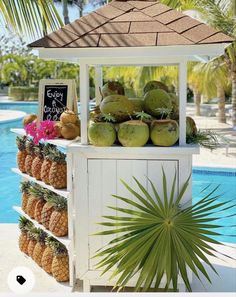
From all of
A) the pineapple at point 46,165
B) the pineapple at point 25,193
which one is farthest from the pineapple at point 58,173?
the pineapple at point 25,193

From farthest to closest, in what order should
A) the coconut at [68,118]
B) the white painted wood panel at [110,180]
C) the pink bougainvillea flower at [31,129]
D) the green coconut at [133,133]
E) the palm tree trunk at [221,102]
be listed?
the palm tree trunk at [221,102], the pink bougainvillea flower at [31,129], the coconut at [68,118], the white painted wood panel at [110,180], the green coconut at [133,133]

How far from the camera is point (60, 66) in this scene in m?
39.4

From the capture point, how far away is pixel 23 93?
3656 cm

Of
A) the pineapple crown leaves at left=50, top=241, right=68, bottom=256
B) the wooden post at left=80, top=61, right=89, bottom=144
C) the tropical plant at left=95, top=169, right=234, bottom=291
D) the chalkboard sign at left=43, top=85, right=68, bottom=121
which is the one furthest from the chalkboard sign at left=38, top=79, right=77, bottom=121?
the tropical plant at left=95, top=169, right=234, bottom=291

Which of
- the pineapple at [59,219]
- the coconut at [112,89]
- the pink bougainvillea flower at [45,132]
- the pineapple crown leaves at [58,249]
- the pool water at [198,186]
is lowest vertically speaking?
the pool water at [198,186]

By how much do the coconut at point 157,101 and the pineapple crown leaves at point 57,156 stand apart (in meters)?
0.88

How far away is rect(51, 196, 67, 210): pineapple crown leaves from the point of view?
3.97 m

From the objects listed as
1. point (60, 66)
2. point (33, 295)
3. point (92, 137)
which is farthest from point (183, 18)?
point (60, 66)

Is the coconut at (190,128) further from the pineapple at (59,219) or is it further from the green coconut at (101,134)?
the pineapple at (59,219)

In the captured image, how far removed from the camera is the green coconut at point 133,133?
132 inches

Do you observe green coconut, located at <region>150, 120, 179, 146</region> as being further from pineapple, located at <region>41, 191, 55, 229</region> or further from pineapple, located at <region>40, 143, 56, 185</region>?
pineapple, located at <region>41, 191, 55, 229</region>

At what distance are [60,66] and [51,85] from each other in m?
35.7

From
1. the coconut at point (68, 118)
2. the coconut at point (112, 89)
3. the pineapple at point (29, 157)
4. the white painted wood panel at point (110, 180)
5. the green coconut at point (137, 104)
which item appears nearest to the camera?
the white painted wood panel at point (110, 180)

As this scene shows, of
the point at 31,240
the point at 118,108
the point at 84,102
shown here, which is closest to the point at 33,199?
the point at 31,240
